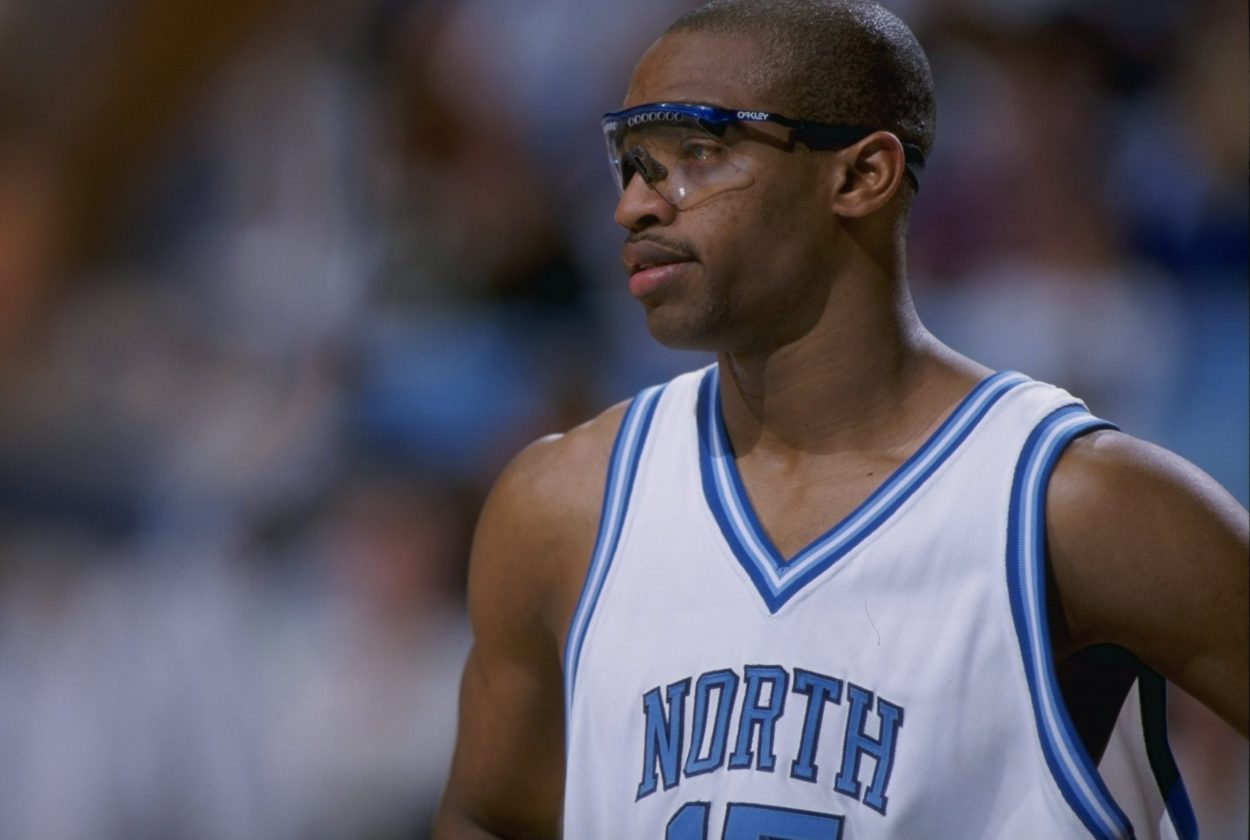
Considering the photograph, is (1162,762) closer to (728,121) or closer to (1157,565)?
(1157,565)

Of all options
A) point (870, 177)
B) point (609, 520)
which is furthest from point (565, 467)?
point (870, 177)

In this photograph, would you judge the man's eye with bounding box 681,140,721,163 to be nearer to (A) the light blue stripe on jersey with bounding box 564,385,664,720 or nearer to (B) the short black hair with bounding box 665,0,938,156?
(B) the short black hair with bounding box 665,0,938,156

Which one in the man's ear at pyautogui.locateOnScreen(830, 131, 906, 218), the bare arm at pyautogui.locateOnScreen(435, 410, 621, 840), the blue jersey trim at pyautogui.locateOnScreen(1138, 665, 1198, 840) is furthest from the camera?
the bare arm at pyautogui.locateOnScreen(435, 410, 621, 840)

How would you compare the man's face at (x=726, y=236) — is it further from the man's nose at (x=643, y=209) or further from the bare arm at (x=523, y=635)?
the bare arm at (x=523, y=635)

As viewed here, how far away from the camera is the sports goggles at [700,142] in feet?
7.79

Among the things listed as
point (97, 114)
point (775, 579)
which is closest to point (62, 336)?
point (97, 114)

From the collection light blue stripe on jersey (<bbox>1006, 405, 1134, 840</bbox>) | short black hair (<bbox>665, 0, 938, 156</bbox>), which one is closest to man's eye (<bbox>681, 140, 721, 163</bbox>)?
short black hair (<bbox>665, 0, 938, 156</bbox>)

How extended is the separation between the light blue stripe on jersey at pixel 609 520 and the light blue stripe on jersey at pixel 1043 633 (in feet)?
2.12

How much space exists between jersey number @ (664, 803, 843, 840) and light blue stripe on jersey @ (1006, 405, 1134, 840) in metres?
0.32

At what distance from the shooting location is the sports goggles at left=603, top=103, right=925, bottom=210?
238 cm

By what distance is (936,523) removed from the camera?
230 centimetres

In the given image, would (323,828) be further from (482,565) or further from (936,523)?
(936,523)

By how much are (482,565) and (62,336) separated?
2770mm

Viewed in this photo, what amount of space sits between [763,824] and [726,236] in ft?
2.83
